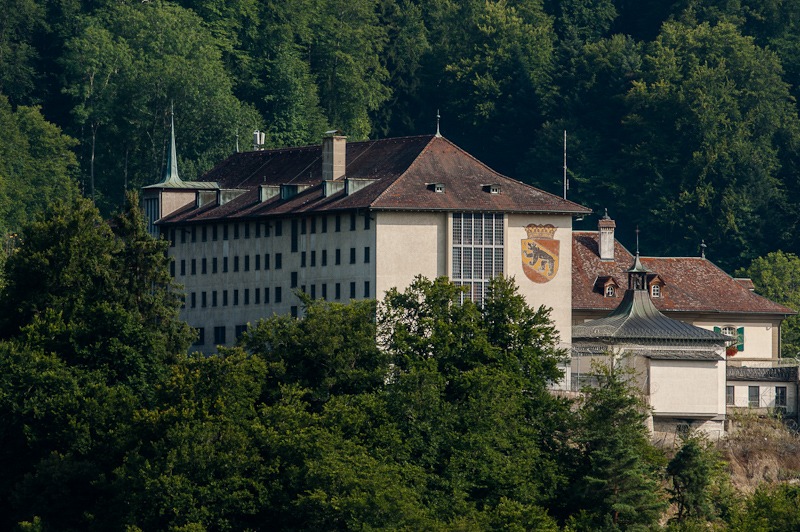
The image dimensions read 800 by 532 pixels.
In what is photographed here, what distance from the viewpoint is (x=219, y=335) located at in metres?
133

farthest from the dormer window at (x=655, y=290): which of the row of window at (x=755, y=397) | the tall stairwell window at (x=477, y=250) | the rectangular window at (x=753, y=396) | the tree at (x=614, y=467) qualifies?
the tree at (x=614, y=467)

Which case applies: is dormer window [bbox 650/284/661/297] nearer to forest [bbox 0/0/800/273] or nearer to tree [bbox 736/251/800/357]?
tree [bbox 736/251/800/357]

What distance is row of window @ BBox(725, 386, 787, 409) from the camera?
4882 inches

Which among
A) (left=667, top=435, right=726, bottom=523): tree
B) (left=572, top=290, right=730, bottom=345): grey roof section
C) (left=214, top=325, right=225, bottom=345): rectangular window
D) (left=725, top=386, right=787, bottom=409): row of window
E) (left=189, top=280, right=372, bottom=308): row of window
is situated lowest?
(left=667, top=435, right=726, bottom=523): tree

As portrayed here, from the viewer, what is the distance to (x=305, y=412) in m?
104

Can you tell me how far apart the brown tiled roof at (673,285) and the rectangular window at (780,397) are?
9.05 metres

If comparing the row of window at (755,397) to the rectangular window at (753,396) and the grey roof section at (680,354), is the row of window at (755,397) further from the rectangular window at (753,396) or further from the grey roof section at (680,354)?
the grey roof section at (680,354)

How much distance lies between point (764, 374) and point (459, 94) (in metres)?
61.1

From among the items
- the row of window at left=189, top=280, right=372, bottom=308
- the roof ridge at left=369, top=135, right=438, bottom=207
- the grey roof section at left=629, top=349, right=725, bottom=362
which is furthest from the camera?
the row of window at left=189, top=280, right=372, bottom=308

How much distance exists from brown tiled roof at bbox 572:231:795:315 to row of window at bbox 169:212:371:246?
1220 cm

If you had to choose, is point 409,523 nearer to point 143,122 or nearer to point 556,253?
point 556,253

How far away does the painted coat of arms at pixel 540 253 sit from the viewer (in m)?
126

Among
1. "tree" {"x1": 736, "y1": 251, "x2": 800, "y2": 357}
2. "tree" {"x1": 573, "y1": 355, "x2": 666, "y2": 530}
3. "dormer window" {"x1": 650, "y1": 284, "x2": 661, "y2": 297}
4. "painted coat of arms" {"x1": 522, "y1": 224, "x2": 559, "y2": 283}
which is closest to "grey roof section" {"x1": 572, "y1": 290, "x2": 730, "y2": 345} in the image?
"painted coat of arms" {"x1": 522, "y1": 224, "x2": 559, "y2": 283}

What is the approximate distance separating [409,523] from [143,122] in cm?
7237
